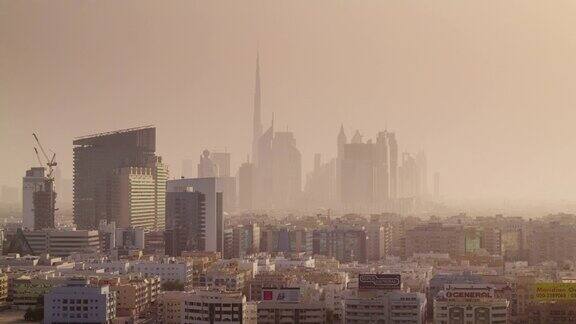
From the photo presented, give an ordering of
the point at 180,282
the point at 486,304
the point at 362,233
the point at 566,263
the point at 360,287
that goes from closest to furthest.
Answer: the point at 486,304 → the point at 360,287 → the point at 180,282 → the point at 566,263 → the point at 362,233

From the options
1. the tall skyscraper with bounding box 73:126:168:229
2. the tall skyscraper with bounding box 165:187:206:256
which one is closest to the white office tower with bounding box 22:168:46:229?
the tall skyscraper with bounding box 73:126:168:229

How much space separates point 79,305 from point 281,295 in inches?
131

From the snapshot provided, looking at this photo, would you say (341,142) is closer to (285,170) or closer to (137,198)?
(285,170)

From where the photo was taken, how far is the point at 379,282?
21.7 meters

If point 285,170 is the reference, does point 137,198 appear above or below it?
below

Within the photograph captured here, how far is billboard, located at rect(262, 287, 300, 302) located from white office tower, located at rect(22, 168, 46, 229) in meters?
24.8

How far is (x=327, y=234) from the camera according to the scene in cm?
4212

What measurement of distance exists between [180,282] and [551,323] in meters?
9.09

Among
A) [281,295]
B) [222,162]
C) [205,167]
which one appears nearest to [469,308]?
[281,295]

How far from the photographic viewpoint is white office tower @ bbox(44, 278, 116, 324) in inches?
844

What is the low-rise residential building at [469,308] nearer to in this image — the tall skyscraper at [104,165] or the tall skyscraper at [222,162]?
the tall skyscraper at [104,165]

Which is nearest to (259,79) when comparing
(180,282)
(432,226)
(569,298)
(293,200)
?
(293,200)

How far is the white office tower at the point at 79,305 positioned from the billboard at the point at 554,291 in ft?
25.1

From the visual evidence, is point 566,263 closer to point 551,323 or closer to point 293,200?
point 551,323
